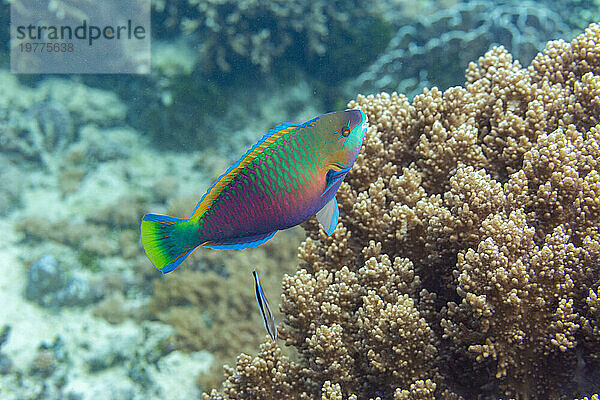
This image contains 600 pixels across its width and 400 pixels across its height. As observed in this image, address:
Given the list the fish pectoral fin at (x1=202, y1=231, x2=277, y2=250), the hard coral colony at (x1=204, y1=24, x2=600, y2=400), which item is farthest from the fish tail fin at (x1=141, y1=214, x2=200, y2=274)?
the hard coral colony at (x1=204, y1=24, x2=600, y2=400)

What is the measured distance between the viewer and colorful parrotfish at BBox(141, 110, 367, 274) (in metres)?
1.67

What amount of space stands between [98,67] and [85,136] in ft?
5.87

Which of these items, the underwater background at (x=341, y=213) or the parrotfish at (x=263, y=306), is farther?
the underwater background at (x=341, y=213)

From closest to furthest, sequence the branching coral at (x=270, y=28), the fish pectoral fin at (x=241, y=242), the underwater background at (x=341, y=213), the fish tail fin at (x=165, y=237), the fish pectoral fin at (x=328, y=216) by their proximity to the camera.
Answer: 1. the fish tail fin at (x=165, y=237)
2. the fish pectoral fin at (x=241, y=242)
3. the fish pectoral fin at (x=328, y=216)
4. the underwater background at (x=341, y=213)
5. the branching coral at (x=270, y=28)

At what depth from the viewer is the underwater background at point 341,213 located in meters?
2.19

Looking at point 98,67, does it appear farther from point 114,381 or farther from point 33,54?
point 114,381

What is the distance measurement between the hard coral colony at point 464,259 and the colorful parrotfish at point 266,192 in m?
0.89

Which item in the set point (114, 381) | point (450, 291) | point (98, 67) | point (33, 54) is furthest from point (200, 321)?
point (33, 54)

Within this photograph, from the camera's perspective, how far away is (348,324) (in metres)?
2.56

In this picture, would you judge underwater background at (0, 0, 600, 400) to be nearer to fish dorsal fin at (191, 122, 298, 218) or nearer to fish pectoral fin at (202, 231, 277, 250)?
fish pectoral fin at (202, 231, 277, 250)

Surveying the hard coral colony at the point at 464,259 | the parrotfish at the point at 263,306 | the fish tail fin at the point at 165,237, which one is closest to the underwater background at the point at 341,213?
the hard coral colony at the point at 464,259

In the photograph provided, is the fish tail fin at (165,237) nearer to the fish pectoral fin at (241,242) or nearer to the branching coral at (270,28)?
the fish pectoral fin at (241,242)

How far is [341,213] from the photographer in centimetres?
298

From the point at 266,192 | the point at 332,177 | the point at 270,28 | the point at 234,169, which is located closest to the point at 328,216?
the point at 332,177
